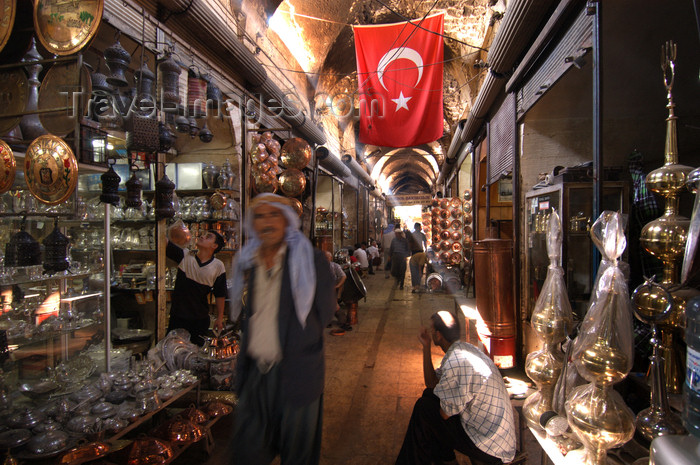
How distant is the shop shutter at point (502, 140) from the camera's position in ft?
15.5

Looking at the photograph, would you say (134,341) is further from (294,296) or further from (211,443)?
(294,296)

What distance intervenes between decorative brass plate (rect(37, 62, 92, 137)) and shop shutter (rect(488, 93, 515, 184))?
14.6 ft

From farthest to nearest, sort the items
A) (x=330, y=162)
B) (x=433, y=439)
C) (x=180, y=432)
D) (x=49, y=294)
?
(x=330, y=162), (x=49, y=294), (x=180, y=432), (x=433, y=439)

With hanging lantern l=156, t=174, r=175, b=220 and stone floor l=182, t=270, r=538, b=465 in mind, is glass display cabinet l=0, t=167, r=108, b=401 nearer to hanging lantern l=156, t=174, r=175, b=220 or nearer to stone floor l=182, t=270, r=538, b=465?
hanging lantern l=156, t=174, r=175, b=220

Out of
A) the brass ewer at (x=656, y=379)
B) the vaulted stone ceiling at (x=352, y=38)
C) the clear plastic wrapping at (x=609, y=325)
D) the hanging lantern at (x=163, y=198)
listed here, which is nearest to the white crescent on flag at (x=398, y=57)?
the vaulted stone ceiling at (x=352, y=38)

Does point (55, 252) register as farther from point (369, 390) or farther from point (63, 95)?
point (369, 390)

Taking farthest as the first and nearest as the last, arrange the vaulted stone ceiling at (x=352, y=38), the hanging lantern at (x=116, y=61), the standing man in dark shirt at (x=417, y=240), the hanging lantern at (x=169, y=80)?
the standing man in dark shirt at (x=417, y=240) → the vaulted stone ceiling at (x=352, y=38) → the hanging lantern at (x=169, y=80) → the hanging lantern at (x=116, y=61)

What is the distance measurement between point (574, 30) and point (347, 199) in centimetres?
1260

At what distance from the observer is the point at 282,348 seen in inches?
73.5

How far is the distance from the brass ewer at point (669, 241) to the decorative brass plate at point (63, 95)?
3.38m

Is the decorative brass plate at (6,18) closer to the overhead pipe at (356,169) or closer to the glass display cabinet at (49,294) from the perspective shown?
the glass display cabinet at (49,294)

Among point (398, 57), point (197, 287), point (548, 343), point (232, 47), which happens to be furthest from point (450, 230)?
point (548, 343)

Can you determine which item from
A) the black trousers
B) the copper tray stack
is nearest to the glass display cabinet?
the black trousers

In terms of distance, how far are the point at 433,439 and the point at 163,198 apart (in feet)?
10.8
